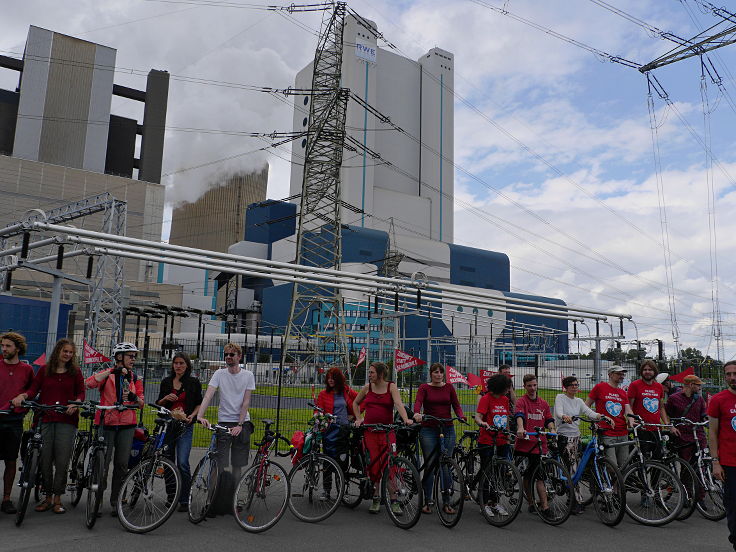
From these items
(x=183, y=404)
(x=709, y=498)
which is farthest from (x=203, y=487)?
(x=709, y=498)

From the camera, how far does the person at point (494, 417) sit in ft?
25.1

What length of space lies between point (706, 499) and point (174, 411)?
6649mm

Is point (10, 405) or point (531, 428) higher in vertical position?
point (10, 405)

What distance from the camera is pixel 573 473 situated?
7977 mm

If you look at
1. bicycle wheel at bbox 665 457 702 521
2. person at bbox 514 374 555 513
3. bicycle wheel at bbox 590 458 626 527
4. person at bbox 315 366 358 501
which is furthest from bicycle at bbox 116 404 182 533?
bicycle wheel at bbox 665 457 702 521

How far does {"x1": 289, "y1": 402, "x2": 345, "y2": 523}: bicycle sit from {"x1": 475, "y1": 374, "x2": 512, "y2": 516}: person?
A: 1.82 metres

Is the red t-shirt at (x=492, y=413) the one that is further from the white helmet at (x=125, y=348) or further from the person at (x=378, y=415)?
the white helmet at (x=125, y=348)

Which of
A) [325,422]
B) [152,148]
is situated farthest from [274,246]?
[325,422]

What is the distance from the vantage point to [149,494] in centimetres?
644

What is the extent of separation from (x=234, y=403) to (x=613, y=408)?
497cm

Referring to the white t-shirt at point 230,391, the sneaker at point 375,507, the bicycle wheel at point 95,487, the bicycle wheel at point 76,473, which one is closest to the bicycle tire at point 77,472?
the bicycle wheel at point 76,473

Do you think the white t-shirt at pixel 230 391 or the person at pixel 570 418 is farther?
the person at pixel 570 418

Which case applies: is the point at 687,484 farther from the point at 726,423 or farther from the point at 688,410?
the point at 726,423

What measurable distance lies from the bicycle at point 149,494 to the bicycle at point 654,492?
203 inches
